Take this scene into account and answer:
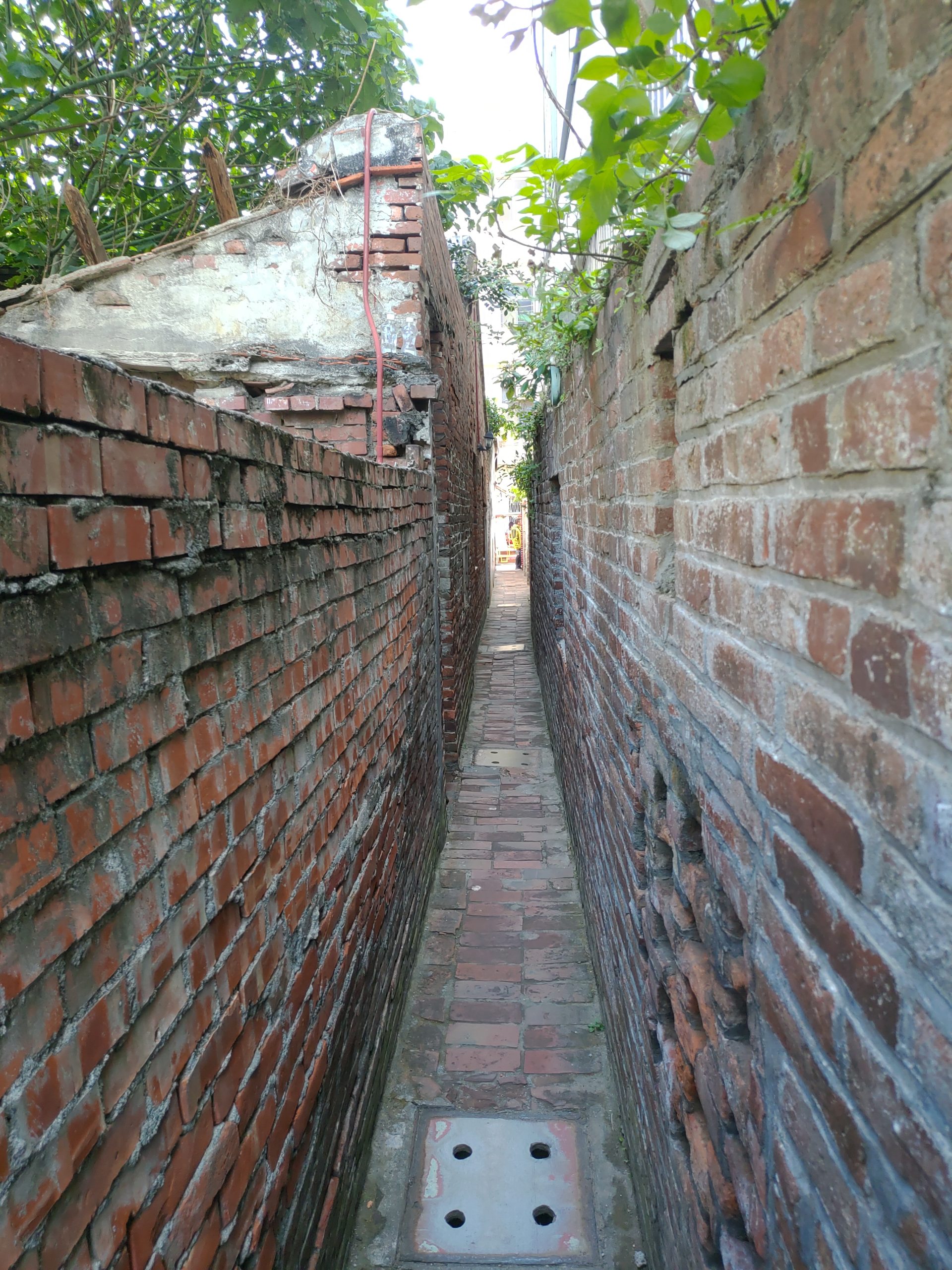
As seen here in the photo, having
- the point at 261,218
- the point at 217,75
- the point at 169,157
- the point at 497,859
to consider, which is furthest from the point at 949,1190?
the point at 169,157

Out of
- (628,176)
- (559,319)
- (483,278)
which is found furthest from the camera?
(483,278)

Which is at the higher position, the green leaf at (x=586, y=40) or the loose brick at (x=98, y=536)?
the green leaf at (x=586, y=40)

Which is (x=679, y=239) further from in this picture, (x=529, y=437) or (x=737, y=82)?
(x=529, y=437)

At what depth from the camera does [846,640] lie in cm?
79

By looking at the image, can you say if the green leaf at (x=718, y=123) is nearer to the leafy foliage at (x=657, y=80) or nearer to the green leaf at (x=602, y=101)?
the leafy foliage at (x=657, y=80)

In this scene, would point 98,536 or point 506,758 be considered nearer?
point 98,536

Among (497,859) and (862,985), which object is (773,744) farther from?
(497,859)

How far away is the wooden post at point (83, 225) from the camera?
11.8ft

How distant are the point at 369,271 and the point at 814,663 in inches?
147

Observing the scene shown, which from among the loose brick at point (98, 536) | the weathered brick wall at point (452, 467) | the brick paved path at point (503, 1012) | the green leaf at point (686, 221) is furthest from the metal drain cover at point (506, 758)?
the loose brick at point (98, 536)

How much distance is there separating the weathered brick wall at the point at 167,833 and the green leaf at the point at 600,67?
0.75 meters

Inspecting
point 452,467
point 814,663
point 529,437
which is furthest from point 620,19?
point 529,437

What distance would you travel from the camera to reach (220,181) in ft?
12.8

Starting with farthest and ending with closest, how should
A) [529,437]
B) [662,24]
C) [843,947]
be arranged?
1. [529,437]
2. [662,24]
3. [843,947]
